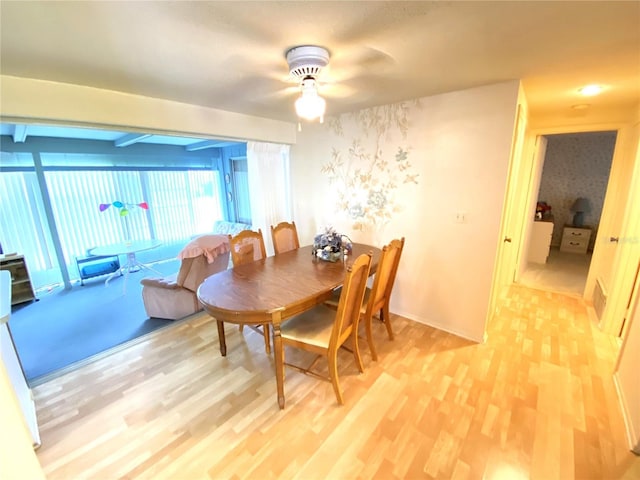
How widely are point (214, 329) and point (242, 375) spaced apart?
82 cm

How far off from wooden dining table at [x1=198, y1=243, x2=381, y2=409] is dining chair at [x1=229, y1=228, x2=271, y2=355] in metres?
0.13

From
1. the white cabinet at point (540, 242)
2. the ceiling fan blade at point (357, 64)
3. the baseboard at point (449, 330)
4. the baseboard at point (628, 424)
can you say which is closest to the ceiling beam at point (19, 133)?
the ceiling fan blade at point (357, 64)

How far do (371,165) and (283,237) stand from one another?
126 centimetres

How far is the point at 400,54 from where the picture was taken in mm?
1483

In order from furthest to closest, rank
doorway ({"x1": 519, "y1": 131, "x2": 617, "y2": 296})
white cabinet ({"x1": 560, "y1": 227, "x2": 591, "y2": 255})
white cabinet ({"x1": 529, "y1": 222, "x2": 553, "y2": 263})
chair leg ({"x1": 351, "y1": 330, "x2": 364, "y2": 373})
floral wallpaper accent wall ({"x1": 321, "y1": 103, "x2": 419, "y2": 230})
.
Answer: white cabinet ({"x1": 560, "y1": 227, "x2": 591, "y2": 255}) < doorway ({"x1": 519, "y1": 131, "x2": 617, "y2": 296}) < white cabinet ({"x1": 529, "y1": 222, "x2": 553, "y2": 263}) < floral wallpaper accent wall ({"x1": 321, "y1": 103, "x2": 419, "y2": 230}) < chair leg ({"x1": 351, "y1": 330, "x2": 364, "y2": 373})

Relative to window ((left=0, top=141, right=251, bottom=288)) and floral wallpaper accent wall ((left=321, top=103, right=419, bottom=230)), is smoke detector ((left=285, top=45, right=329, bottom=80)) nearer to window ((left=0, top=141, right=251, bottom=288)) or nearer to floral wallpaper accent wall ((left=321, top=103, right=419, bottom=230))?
floral wallpaper accent wall ((left=321, top=103, right=419, bottom=230))

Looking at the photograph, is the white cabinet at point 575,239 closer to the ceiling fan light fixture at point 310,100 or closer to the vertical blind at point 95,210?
the ceiling fan light fixture at point 310,100

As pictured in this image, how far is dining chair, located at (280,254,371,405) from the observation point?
5.38 feet

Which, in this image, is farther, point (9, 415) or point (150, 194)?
point (150, 194)

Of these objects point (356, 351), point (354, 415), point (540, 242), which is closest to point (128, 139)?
point (356, 351)

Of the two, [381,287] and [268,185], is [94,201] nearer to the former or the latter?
[268,185]

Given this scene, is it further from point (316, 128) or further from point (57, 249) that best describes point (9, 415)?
point (57, 249)

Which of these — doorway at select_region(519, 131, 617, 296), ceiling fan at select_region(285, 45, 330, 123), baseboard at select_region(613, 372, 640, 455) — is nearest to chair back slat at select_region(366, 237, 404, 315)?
ceiling fan at select_region(285, 45, 330, 123)

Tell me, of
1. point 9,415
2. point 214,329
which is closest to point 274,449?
point 9,415
